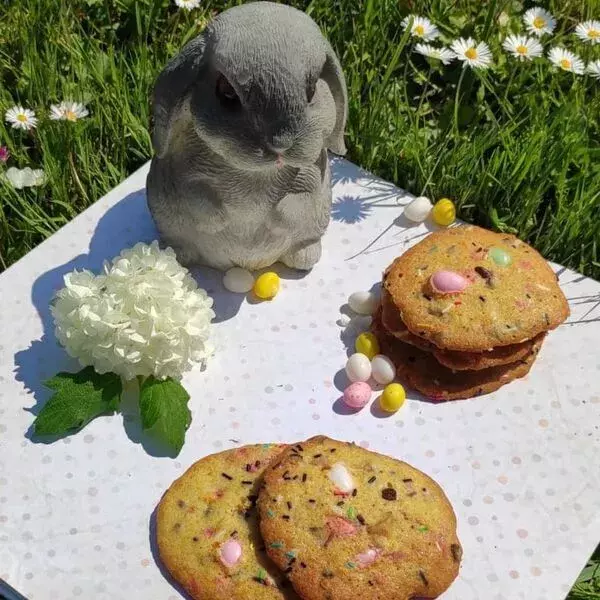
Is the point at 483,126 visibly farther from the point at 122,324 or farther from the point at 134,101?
the point at 122,324

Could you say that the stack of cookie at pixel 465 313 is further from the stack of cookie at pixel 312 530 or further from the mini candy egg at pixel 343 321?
the stack of cookie at pixel 312 530

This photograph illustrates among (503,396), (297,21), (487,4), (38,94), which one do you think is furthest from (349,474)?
(487,4)

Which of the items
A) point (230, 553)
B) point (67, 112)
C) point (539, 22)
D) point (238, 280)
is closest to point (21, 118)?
point (67, 112)

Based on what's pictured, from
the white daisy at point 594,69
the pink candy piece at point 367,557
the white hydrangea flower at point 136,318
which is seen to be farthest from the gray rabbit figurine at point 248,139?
the white daisy at point 594,69

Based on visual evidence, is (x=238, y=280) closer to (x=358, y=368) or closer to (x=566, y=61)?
(x=358, y=368)

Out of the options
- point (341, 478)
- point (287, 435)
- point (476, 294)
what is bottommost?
point (287, 435)

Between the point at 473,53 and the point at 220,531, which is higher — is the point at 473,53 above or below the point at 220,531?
above

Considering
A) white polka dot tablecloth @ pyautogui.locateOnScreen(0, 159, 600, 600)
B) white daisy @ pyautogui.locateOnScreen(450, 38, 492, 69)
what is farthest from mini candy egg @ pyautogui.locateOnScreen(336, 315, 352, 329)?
white daisy @ pyautogui.locateOnScreen(450, 38, 492, 69)

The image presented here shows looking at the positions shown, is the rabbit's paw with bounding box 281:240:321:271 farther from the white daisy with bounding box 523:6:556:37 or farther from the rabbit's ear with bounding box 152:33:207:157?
the white daisy with bounding box 523:6:556:37
